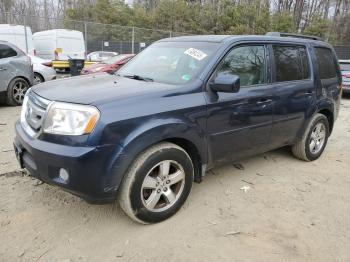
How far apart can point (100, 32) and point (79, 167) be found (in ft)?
61.9

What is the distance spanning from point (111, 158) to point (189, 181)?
0.97 meters

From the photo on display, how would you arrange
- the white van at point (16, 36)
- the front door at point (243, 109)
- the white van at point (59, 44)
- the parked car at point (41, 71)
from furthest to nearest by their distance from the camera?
the white van at point (59, 44) → the white van at point (16, 36) → the parked car at point (41, 71) → the front door at point (243, 109)

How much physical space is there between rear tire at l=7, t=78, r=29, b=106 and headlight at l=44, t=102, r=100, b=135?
241 inches

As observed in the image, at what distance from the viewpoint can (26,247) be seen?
292cm

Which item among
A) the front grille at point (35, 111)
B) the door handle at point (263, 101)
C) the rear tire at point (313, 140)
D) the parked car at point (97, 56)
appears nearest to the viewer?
the front grille at point (35, 111)

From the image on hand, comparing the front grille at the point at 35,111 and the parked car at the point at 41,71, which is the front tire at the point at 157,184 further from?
the parked car at the point at 41,71

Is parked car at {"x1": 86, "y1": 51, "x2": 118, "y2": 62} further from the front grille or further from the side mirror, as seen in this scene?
the side mirror

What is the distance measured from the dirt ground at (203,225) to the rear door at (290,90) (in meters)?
0.63

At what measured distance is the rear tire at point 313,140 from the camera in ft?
16.5

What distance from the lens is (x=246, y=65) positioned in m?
3.98

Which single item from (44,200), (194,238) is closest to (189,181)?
(194,238)

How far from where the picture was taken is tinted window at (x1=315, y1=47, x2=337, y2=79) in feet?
16.8

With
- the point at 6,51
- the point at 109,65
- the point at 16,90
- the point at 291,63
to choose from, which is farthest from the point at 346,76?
the point at 6,51

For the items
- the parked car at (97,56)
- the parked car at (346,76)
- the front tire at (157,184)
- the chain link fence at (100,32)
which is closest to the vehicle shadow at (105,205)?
the front tire at (157,184)
